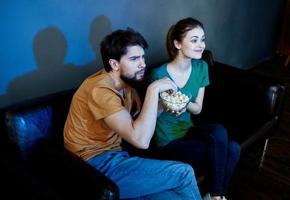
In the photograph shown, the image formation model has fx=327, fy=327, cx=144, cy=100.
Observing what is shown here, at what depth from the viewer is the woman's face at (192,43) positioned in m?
1.75

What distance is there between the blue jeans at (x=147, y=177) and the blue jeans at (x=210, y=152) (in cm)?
27

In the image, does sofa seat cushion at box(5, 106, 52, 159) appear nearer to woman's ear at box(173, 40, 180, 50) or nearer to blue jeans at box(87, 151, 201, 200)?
blue jeans at box(87, 151, 201, 200)

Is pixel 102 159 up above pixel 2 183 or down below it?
above

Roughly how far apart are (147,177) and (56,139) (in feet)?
1.64

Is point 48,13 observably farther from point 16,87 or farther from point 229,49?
point 229,49

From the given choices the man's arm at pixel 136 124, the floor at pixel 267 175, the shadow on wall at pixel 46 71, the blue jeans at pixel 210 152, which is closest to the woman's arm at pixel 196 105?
the blue jeans at pixel 210 152

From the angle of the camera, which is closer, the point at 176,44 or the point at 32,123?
the point at 32,123

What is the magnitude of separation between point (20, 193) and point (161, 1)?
5.64ft

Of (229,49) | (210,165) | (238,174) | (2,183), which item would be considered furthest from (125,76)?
(229,49)

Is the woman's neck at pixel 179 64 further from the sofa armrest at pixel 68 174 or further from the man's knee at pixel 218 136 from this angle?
the sofa armrest at pixel 68 174

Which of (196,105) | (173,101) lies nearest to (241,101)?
(196,105)

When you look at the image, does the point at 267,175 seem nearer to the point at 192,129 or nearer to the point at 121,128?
the point at 192,129

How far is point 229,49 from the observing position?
3643mm

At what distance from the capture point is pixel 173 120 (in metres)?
1.76
